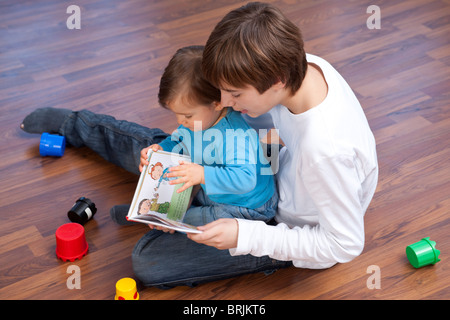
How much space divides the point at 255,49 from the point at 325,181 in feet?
0.98

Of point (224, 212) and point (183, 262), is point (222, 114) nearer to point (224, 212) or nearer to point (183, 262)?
point (224, 212)

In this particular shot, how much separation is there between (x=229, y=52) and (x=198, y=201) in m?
0.48

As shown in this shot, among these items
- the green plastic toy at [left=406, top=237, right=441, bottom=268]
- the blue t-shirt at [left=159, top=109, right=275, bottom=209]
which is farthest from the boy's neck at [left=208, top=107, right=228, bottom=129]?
the green plastic toy at [left=406, top=237, right=441, bottom=268]

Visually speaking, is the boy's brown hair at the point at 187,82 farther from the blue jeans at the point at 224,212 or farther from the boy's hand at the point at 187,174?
the blue jeans at the point at 224,212

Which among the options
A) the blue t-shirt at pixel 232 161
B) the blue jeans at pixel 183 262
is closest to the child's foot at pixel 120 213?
the blue jeans at pixel 183 262

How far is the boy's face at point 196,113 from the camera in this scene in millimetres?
1340

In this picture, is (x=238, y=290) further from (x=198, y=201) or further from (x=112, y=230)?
(x=112, y=230)

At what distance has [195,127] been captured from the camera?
1.38m

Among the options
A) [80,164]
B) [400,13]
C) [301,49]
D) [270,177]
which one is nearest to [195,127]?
[270,177]

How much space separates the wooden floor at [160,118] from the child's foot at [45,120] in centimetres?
6

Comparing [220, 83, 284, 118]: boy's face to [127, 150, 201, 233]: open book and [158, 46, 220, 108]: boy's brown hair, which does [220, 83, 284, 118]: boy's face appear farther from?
[127, 150, 201, 233]: open book

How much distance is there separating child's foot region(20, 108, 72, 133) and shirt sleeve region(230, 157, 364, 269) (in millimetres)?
802

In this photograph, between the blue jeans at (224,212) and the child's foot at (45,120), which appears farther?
the child's foot at (45,120)

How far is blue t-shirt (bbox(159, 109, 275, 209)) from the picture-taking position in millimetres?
1335
